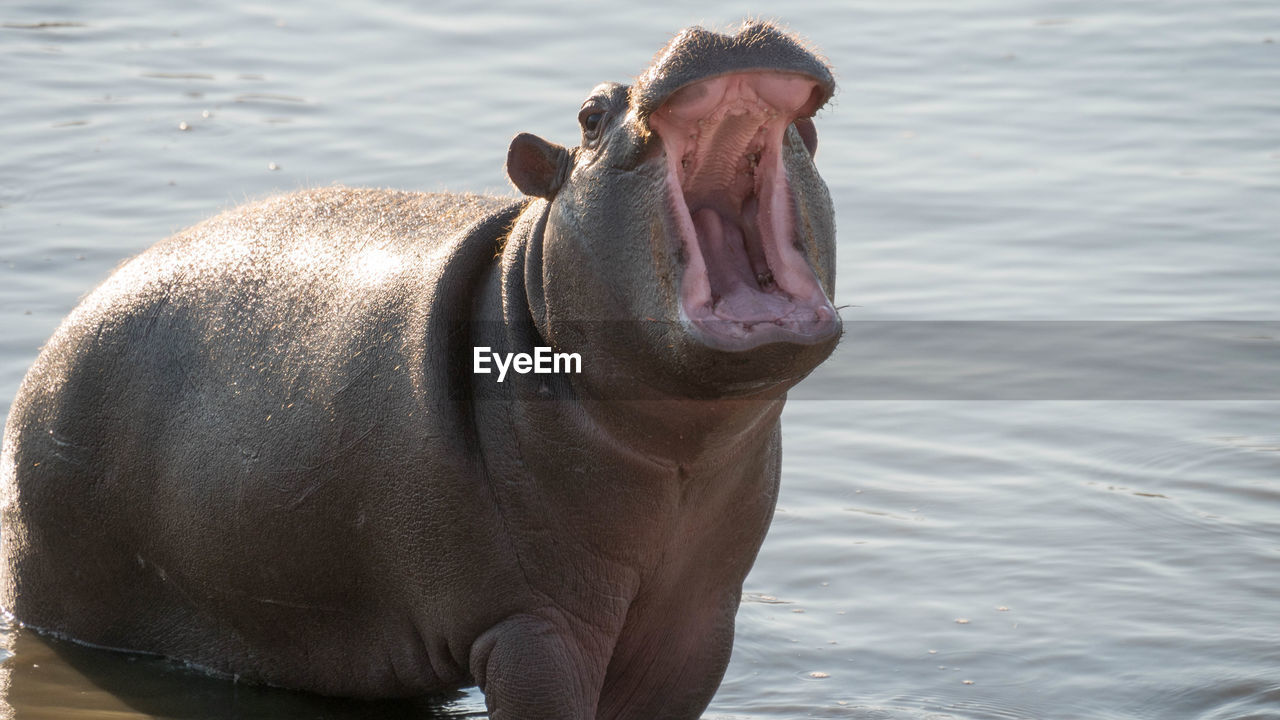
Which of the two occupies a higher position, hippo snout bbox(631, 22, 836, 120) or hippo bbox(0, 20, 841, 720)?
hippo snout bbox(631, 22, 836, 120)

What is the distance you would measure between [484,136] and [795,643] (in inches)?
257

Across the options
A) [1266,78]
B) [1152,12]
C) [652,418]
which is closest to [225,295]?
[652,418]

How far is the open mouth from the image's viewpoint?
15.3ft

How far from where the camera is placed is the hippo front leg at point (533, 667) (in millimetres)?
5344

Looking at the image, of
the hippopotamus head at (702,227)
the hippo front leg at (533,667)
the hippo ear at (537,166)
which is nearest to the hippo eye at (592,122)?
the hippopotamus head at (702,227)

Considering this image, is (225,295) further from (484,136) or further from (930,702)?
(484,136)

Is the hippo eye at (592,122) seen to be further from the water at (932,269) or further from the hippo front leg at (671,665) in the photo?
the water at (932,269)

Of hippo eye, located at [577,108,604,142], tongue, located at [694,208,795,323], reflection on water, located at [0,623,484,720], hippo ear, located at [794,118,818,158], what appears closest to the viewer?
tongue, located at [694,208,795,323]

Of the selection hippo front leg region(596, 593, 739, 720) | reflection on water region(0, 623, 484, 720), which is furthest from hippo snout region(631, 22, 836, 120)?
reflection on water region(0, 623, 484, 720)

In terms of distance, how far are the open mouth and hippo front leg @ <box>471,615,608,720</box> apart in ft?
3.70

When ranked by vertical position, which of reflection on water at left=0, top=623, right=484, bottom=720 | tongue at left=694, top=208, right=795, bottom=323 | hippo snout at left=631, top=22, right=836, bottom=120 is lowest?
reflection on water at left=0, top=623, right=484, bottom=720

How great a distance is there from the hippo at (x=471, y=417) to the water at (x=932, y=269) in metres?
0.54

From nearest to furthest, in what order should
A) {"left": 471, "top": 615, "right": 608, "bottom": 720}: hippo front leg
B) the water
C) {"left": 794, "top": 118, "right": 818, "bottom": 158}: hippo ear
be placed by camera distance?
{"left": 794, "top": 118, "right": 818, "bottom": 158}: hippo ear, {"left": 471, "top": 615, "right": 608, "bottom": 720}: hippo front leg, the water

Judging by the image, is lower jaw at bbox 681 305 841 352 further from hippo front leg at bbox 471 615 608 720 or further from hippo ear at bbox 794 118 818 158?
hippo front leg at bbox 471 615 608 720
